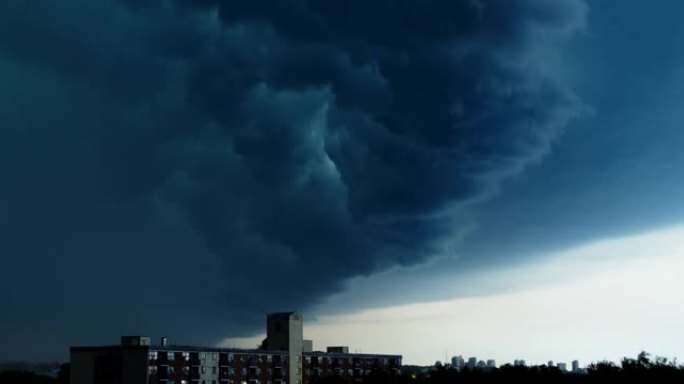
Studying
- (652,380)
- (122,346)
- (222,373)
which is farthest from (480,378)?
(122,346)

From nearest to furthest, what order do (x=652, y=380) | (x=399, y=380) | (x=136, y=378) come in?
(x=652, y=380)
(x=136, y=378)
(x=399, y=380)

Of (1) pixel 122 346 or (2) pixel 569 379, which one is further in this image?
(1) pixel 122 346

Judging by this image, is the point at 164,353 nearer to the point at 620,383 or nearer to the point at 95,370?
the point at 95,370

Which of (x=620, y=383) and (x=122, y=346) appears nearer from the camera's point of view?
(x=620, y=383)

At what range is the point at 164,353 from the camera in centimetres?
18438

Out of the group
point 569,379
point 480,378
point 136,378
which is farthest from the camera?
point 136,378

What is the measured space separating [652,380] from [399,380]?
240 ft

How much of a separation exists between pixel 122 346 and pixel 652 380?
115m

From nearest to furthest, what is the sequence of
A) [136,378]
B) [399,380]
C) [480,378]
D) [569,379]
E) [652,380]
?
[652,380] < [569,379] < [480,378] < [136,378] < [399,380]

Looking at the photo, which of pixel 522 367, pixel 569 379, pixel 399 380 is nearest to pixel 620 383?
pixel 569 379

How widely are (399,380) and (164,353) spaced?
57308mm

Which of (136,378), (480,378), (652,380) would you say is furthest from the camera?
(136,378)

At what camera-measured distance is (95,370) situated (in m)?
185

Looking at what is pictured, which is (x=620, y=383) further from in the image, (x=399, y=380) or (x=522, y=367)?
(x=399, y=380)
